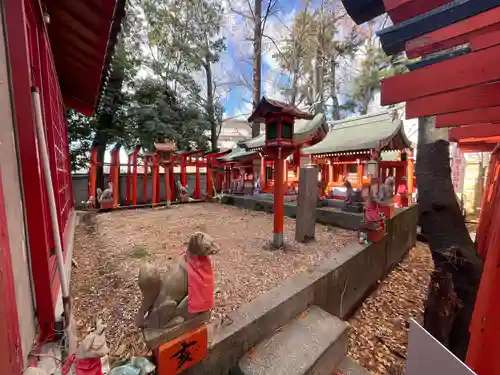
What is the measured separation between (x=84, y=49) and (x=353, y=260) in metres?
5.72

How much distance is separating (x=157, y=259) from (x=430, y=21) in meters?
4.17

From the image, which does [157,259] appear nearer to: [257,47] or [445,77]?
[445,77]

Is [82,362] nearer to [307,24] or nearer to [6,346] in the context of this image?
[6,346]

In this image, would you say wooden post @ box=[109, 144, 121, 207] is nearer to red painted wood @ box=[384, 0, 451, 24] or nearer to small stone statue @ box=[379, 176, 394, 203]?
small stone statue @ box=[379, 176, 394, 203]

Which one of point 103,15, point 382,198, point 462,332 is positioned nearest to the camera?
point 103,15

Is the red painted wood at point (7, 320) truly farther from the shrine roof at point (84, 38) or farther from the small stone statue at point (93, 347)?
the shrine roof at point (84, 38)

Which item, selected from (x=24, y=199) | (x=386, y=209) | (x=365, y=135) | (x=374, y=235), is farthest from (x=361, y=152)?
(x=24, y=199)

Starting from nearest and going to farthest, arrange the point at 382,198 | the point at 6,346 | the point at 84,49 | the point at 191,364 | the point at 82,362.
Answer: the point at 6,346 < the point at 82,362 < the point at 191,364 < the point at 84,49 < the point at 382,198

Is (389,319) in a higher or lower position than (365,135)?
lower

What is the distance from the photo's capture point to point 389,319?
4273 millimetres

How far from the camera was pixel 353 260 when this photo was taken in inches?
164

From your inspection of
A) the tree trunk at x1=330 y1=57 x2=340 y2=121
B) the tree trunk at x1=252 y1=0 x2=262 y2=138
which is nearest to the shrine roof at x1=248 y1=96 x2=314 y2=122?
the tree trunk at x1=252 y1=0 x2=262 y2=138

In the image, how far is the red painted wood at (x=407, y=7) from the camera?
1.31 m

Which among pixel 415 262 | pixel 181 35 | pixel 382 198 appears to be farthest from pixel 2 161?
pixel 181 35
